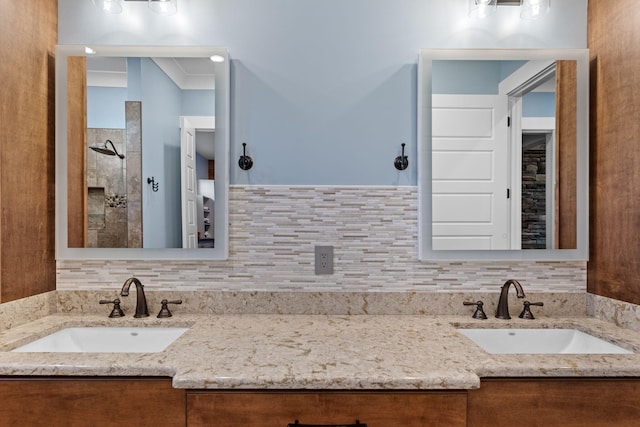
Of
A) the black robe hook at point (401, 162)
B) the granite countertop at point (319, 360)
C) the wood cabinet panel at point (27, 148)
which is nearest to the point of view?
the granite countertop at point (319, 360)

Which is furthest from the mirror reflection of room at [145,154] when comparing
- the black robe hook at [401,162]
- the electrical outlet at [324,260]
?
the black robe hook at [401,162]

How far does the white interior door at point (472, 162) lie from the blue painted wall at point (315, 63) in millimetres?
159

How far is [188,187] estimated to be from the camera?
1.53m

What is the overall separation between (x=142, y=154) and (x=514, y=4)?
1.83 metres

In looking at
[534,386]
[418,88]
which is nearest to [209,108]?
[418,88]

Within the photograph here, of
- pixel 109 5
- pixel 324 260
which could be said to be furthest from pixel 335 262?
pixel 109 5

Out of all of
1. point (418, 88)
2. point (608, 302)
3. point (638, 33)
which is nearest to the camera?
point (638, 33)

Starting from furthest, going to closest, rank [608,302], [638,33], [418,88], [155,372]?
[418,88], [608,302], [638,33], [155,372]

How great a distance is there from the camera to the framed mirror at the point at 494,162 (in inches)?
60.3

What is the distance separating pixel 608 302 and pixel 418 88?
1217mm

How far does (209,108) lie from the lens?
5.04ft

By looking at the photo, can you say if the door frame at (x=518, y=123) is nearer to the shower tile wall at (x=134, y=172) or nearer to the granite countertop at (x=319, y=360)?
the granite countertop at (x=319, y=360)

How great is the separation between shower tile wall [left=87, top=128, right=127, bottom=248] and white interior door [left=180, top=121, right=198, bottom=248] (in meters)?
0.27

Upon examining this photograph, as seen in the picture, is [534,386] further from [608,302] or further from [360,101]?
[360,101]
